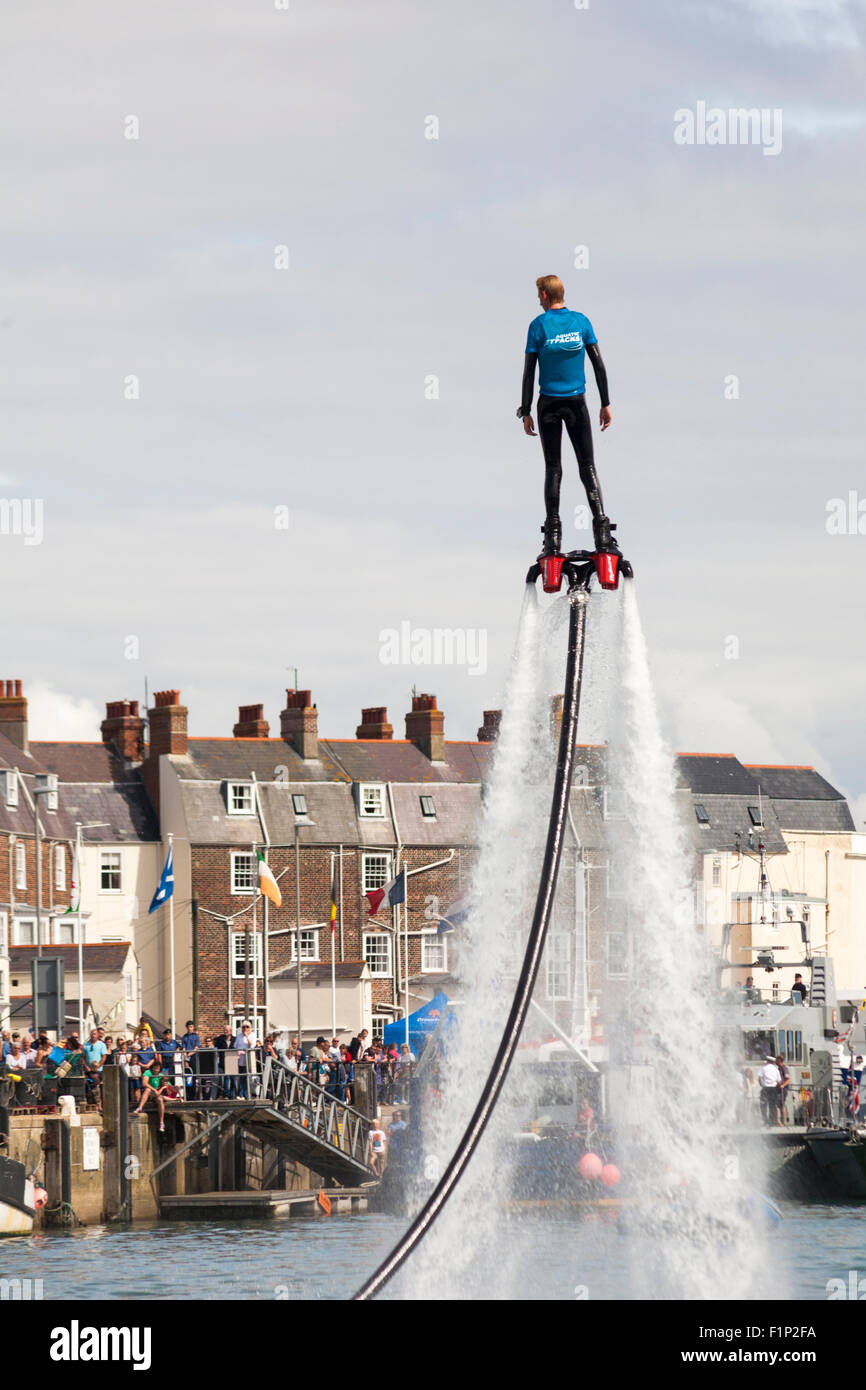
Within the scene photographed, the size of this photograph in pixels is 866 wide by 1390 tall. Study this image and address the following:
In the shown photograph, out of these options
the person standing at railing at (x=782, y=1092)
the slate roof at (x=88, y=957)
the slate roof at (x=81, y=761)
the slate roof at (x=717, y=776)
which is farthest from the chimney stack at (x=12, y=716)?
the person standing at railing at (x=782, y=1092)

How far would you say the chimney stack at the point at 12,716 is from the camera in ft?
289

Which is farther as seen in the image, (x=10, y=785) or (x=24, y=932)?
(x=10, y=785)

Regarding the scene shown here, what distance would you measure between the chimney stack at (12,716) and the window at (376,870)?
15472 mm

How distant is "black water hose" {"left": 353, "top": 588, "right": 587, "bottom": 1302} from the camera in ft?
46.9

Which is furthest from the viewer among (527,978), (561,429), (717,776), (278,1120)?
(717,776)

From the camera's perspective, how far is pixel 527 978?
1461cm

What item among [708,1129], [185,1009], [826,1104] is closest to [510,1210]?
[708,1129]

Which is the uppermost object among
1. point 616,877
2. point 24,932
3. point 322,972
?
point 24,932

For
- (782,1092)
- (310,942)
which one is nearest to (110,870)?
(310,942)

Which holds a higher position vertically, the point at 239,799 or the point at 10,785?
the point at 10,785

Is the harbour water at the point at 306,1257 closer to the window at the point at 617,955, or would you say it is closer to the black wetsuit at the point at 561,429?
the window at the point at 617,955

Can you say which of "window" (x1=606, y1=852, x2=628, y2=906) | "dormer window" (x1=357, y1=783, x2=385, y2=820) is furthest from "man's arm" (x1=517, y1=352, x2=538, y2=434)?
"dormer window" (x1=357, y1=783, x2=385, y2=820)

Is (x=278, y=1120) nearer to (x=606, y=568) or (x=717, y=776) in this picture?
(x=606, y=568)

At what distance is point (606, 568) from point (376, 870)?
7630 centimetres
